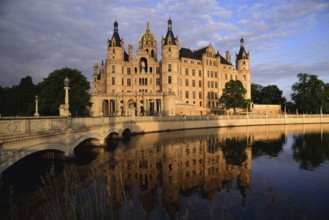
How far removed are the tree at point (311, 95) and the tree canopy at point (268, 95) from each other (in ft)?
52.2

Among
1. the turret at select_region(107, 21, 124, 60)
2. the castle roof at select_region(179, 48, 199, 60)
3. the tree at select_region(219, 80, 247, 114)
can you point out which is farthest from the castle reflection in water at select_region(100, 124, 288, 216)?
the castle roof at select_region(179, 48, 199, 60)

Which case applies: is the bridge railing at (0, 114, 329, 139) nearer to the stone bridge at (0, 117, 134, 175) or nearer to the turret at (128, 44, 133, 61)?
the stone bridge at (0, 117, 134, 175)

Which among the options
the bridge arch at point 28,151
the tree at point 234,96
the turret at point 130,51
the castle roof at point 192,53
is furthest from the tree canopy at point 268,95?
the bridge arch at point 28,151

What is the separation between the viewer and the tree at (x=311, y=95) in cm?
7988

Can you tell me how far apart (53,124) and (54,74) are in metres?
28.2

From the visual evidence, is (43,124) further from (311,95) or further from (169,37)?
(311,95)

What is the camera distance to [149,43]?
268 feet

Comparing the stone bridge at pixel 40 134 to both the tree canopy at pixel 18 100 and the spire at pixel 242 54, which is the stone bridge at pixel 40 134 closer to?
the tree canopy at pixel 18 100

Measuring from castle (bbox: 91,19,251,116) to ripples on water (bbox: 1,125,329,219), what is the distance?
35313 millimetres

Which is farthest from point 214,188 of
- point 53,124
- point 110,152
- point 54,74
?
point 54,74

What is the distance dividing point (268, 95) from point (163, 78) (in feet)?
178

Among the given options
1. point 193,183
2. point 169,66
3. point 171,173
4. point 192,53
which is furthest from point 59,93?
point 192,53

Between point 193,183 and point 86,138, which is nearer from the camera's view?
point 193,183

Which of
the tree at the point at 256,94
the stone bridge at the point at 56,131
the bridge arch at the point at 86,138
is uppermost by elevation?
the tree at the point at 256,94
